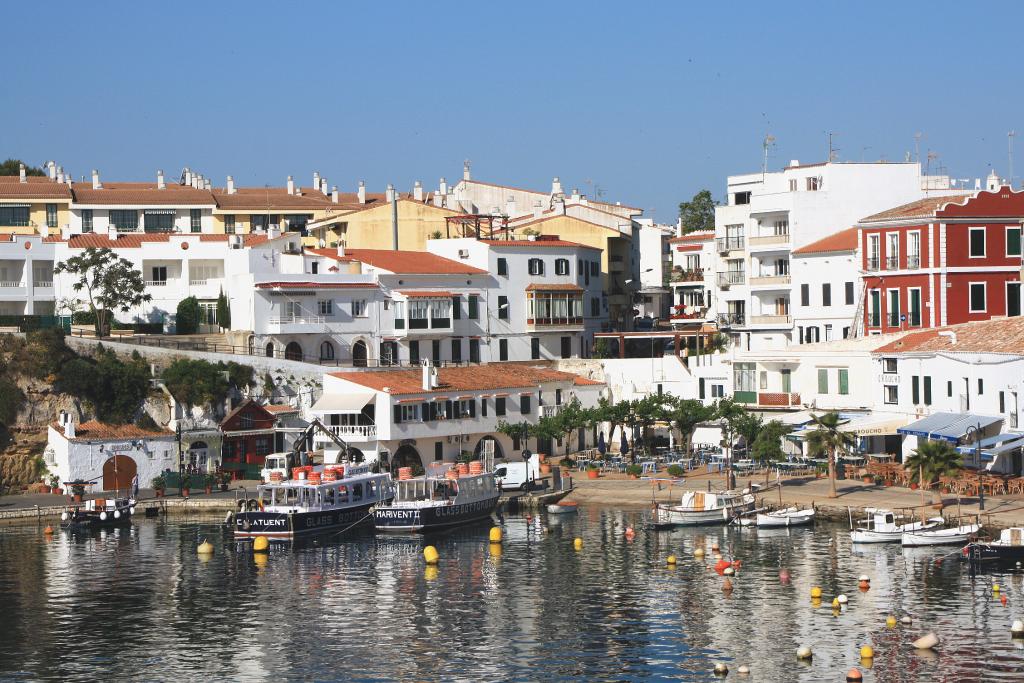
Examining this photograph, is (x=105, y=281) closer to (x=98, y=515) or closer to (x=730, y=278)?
(x=98, y=515)

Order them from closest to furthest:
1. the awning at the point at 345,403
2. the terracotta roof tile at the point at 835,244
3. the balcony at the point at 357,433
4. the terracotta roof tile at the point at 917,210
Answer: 1. the balcony at the point at 357,433
2. the awning at the point at 345,403
3. the terracotta roof tile at the point at 917,210
4. the terracotta roof tile at the point at 835,244

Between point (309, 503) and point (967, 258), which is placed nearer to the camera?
point (309, 503)

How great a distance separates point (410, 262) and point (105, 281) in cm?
1904

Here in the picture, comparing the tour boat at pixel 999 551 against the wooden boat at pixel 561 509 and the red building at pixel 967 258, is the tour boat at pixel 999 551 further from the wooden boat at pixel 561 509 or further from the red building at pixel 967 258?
the red building at pixel 967 258

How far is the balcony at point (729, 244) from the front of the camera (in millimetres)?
106938

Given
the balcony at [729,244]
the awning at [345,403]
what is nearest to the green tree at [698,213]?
the balcony at [729,244]

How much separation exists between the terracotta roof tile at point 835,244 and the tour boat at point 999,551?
38.8m

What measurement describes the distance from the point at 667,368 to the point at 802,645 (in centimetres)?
4734

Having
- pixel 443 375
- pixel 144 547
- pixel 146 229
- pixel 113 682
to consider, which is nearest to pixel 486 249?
pixel 443 375

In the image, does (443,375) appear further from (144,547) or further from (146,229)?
(146,229)

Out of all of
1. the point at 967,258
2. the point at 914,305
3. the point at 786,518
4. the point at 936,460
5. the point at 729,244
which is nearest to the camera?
the point at 936,460

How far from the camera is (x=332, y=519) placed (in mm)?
75375

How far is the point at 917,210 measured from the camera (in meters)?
91.9

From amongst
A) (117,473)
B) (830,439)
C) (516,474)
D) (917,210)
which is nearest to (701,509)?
(830,439)
